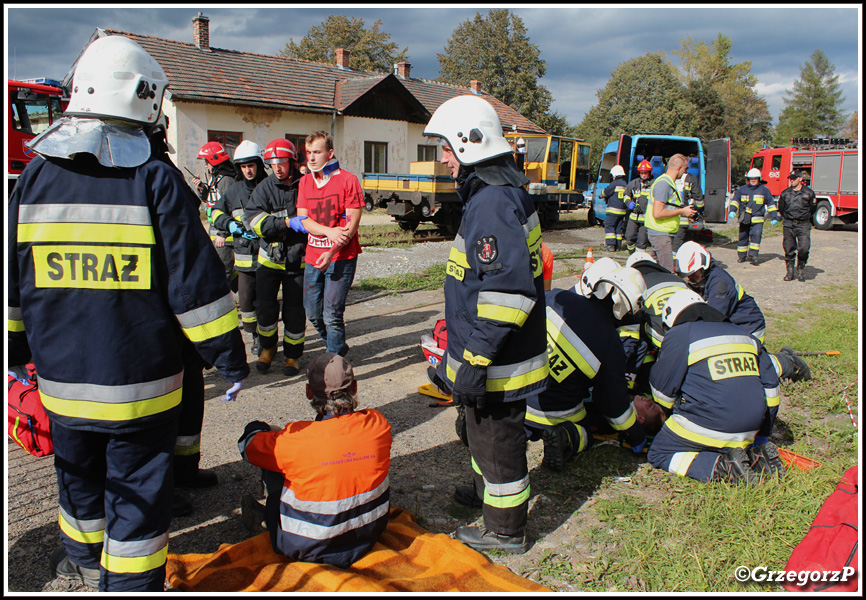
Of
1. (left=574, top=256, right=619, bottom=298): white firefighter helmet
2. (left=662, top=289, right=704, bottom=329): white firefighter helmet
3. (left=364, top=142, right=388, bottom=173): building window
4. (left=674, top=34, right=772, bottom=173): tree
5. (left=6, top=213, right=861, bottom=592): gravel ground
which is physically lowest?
(left=6, top=213, right=861, bottom=592): gravel ground

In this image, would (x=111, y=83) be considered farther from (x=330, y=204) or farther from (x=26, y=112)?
(x=26, y=112)

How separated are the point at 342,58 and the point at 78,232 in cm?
2900

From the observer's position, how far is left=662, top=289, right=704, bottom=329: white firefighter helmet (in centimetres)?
377

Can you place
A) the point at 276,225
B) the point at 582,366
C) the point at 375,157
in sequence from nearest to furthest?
the point at 582,366
the point at 276,225
the point at 375,157

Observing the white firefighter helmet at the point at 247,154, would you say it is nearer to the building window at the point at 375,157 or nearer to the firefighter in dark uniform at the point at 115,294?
the firefighter in dark uniform at the point at 115,294

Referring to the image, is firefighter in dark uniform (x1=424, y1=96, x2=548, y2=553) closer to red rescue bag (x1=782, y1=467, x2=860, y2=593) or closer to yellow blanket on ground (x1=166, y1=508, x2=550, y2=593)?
yellow blanket on ground (x1=166, y1=508, x2=550, y2=593)

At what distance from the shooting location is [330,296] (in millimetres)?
4715

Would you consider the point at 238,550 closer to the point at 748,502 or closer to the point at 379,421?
the point at 379,421

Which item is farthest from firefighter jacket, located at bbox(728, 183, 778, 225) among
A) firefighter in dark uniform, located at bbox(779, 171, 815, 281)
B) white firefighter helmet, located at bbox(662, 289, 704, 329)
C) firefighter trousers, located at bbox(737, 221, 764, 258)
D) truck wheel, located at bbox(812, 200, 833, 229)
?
truck wheel, located at bbox(812, 200, 833, 229)

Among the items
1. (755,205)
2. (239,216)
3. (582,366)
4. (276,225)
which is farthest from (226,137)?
(582,366)

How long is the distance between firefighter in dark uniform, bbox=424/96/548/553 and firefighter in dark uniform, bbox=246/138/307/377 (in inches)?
97.6

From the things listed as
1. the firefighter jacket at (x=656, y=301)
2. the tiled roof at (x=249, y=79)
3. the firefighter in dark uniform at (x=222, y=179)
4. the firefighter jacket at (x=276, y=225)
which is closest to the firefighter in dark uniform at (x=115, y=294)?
the firefighter jacket at (x=276, y=225)

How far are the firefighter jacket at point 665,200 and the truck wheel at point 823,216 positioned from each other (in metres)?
16.6

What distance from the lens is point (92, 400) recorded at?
6.97 ft
